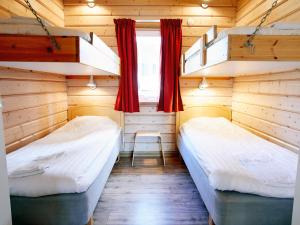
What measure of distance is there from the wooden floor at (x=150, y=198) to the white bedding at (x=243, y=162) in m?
0.49

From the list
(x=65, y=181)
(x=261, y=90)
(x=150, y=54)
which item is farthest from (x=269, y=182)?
(x=150, y=54)

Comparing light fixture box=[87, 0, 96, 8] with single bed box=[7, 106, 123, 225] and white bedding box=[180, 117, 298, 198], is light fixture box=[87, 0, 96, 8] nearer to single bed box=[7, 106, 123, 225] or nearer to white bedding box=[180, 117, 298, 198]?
white bedding box=[180, 117, 298, 198]

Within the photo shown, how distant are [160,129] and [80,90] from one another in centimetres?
139

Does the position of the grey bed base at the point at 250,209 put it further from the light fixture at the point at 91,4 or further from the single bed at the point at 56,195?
the light fixture at the point at 91,4

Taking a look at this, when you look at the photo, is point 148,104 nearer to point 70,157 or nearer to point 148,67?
point 148,67

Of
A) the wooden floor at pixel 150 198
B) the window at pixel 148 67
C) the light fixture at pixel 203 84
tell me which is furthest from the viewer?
the window at pixel 148 67

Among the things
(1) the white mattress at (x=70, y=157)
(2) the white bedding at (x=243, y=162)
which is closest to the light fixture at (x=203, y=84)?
(2) the white bedding at (x=243, y=162)

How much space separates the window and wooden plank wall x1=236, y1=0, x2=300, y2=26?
1.25 m


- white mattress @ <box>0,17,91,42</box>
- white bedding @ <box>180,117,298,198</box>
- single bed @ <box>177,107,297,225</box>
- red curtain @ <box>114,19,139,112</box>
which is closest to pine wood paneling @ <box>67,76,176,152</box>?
red curtain @ <box>114,19,139,112</box>

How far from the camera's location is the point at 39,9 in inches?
103

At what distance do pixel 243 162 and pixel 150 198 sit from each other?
105cm

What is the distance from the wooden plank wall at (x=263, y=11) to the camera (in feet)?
6.64

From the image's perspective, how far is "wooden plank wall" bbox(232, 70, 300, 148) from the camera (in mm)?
2063

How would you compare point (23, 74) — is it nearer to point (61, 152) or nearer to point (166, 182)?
point (61, 152)
